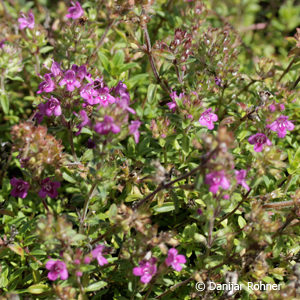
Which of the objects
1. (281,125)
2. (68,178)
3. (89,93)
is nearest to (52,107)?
(89,93)

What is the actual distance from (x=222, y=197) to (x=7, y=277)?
185cm

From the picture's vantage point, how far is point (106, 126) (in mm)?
2256

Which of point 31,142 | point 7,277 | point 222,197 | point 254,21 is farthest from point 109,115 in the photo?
point 254,21

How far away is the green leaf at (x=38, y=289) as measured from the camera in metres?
2.78

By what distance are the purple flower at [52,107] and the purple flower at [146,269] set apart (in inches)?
50.6

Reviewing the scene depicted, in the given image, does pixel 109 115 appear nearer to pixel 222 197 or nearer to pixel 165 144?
pixel 222 197

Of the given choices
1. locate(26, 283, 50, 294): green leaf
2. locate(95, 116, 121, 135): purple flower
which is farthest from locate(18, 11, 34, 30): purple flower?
locate(26, 283, 50, 294): green leaf

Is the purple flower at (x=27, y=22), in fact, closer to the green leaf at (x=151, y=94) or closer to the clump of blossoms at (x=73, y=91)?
the clump of blossoms at (x=73, y=91)

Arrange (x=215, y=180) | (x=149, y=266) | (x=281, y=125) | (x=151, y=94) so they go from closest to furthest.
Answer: (x=215, y=180), (x=149, y=266), (x=281, y=125), (x=151, y=94)

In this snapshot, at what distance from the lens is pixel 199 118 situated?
311 centimetres

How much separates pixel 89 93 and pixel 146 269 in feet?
4.49

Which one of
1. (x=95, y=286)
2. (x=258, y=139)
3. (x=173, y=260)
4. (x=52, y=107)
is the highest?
(x=258, y=139)

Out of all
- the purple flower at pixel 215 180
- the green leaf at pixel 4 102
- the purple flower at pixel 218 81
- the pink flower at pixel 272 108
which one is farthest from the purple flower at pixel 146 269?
the green leaf at pixel 4 102

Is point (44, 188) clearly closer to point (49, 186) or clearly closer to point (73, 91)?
point (49, 186)
